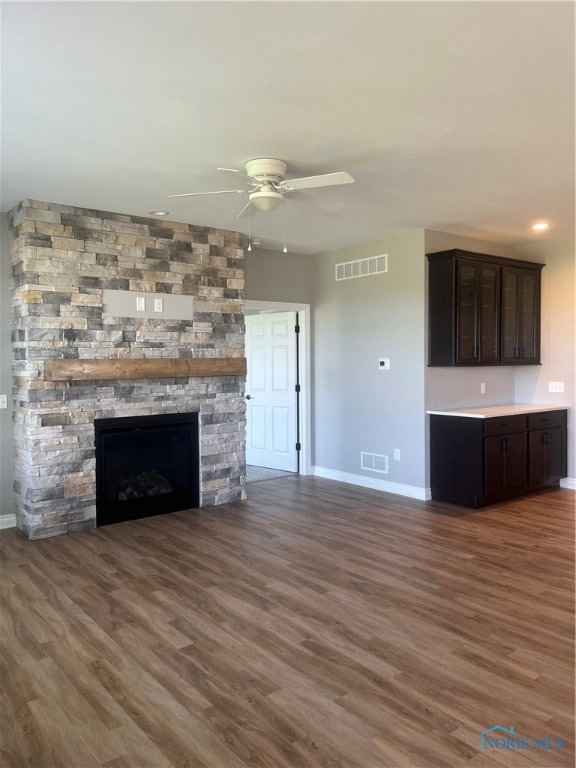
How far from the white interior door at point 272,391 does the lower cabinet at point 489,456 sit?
2.05 m

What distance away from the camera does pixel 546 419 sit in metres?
6.07

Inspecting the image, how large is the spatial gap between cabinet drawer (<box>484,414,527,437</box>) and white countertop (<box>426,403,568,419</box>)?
0.05 m

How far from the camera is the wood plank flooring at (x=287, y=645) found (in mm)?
2186

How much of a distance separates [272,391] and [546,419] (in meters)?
3.25

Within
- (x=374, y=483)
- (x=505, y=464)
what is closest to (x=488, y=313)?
(x=505, y=464)

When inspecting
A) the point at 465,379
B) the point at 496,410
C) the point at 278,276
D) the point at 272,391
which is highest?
the point at 278,276

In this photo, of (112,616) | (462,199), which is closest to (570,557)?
(462,199)

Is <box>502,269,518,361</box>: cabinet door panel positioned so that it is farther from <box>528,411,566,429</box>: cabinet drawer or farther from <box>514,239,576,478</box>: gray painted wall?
<box>528,411,566,429</box>: cabinet drawer

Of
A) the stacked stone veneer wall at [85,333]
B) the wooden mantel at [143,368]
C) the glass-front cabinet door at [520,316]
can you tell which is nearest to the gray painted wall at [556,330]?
the glass-front cabinet door at [520,316]

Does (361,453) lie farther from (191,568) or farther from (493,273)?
(191,568)

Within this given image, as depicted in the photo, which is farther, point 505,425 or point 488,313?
point 488,313

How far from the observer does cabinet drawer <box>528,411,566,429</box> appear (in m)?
5.90

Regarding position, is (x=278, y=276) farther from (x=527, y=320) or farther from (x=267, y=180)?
(x=267, y=180)

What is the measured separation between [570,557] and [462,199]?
286cm
